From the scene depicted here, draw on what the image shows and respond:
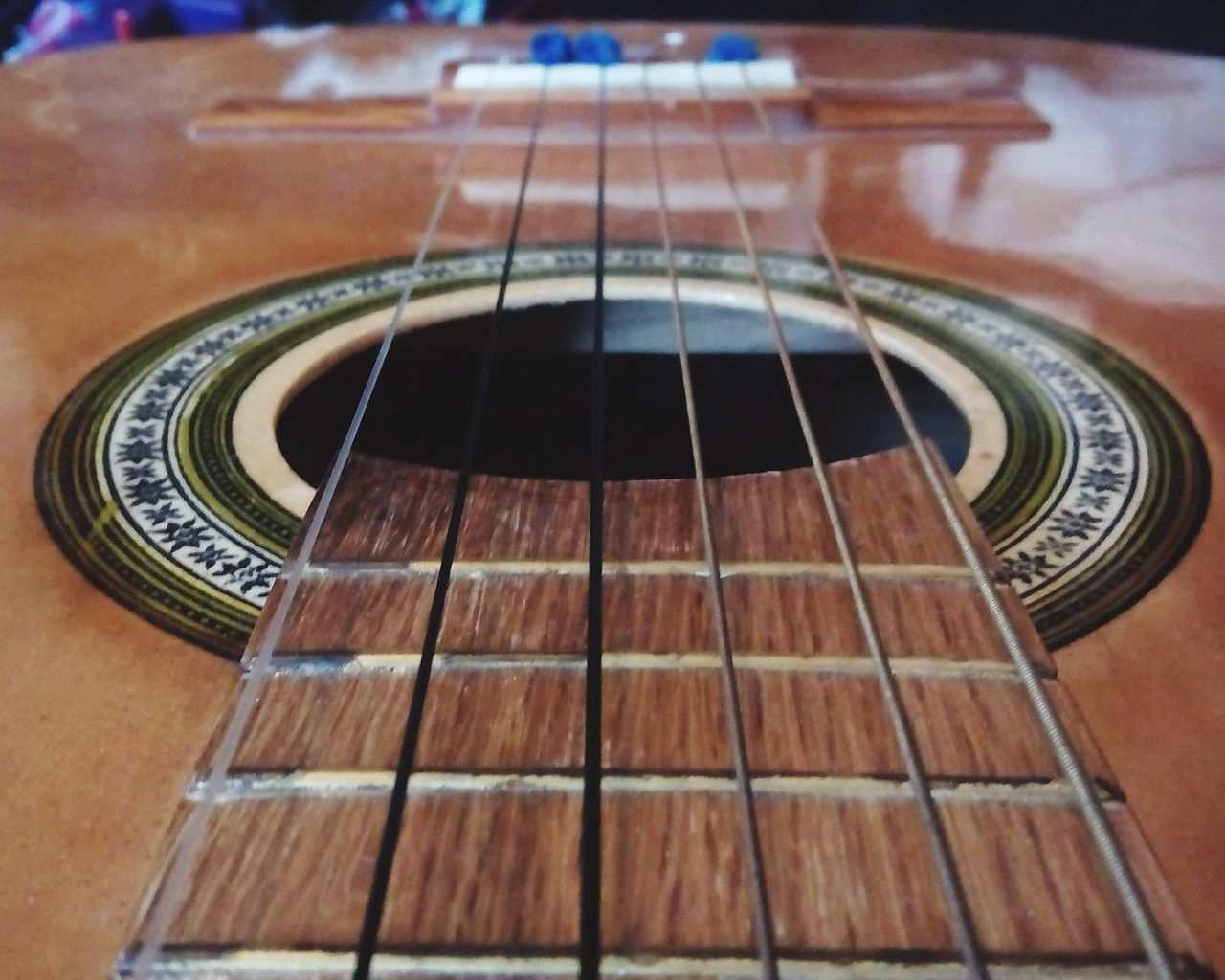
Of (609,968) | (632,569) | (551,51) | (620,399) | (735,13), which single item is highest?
(735,13)

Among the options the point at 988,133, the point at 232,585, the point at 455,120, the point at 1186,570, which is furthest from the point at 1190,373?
the point at 455,120

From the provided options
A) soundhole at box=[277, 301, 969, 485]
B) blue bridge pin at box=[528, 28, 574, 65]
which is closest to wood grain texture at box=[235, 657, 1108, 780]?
soundhole at box=[277, 301, 969, 485]

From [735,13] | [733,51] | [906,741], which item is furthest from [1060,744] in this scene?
[735,13]

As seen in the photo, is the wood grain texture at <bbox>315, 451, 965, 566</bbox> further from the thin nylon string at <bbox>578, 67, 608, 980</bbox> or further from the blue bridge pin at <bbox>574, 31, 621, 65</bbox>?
the blue bridge pin at <bbox>574, 31, 621, 65</bbox>

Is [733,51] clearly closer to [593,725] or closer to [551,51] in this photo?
[551,51]

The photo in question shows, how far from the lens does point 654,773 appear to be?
345mm

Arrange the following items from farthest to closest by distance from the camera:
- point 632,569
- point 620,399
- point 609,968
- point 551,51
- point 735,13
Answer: point 735,13 < point 551,51 < point 620,399 < point 632,569 < point 609,968

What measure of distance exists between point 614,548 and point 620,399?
0.40 m

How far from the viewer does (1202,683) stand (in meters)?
0.41

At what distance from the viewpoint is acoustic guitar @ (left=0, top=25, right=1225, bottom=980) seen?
12.3 inches

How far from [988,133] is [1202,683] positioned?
0.69 metres

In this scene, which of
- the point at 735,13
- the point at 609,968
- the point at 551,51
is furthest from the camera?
the point at 735,13

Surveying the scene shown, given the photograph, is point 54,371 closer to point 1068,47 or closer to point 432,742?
point 432,742

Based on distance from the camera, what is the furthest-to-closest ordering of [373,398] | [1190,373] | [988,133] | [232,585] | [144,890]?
[988,133] → [373,398] → [1190,373] → [232,585] → [144,890]
